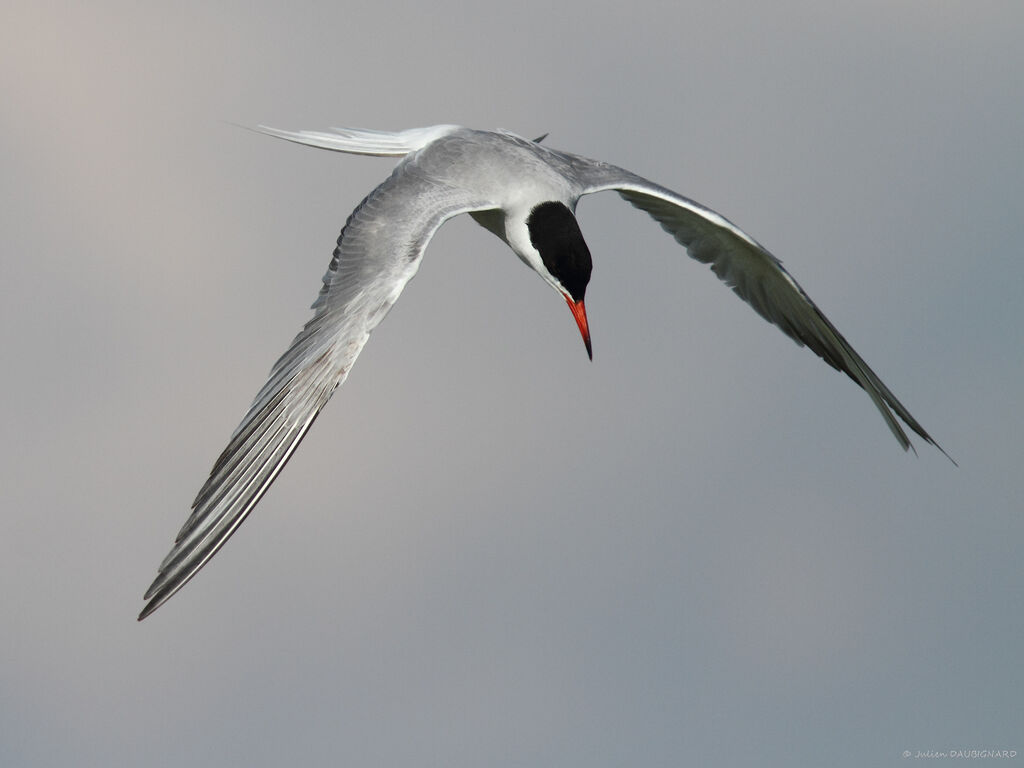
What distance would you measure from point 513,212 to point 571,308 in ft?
1.97

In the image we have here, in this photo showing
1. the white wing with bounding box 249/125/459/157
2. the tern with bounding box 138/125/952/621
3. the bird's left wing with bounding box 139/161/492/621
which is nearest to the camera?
the bird's left wing with bounding box 139/161/492/621

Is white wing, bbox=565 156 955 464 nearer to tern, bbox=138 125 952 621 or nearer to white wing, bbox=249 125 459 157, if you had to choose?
tern, bbox=138 125 952 621

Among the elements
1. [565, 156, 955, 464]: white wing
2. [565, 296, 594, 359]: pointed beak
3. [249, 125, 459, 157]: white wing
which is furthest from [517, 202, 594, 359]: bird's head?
[249, 125, 459, 157]: white wing

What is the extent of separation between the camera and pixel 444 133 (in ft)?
23.6

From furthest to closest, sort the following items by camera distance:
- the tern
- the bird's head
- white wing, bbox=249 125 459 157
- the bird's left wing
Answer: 1. white wing, bbox=249 125 459 157
2. the bird's head
3. the tern
4. the bird's left wing

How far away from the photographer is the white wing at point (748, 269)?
7.25 meters

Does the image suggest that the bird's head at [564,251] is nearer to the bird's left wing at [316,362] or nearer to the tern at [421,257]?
the tern at [421,257]

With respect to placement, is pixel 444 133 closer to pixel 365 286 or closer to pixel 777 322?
pixel 365 286

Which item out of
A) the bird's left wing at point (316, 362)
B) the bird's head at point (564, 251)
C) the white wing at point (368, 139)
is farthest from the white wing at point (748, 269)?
the bird's left wing at point (316, 362)

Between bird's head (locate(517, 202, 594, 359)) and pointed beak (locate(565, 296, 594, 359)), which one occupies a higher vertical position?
bird's head (locate(517, 202, 594, 359))

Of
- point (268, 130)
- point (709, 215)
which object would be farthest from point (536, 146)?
point (268, 130)

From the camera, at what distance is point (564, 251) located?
21.7 ft

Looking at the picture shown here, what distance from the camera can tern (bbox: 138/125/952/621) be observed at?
5.49 m

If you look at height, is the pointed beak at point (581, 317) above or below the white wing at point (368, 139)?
below
